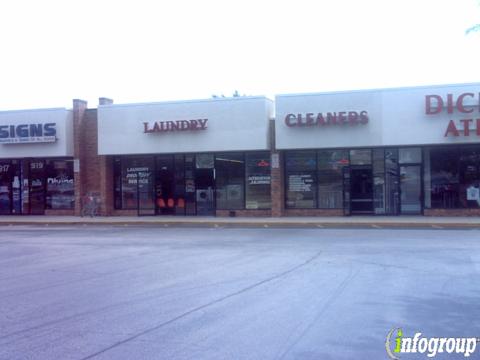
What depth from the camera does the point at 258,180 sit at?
28.8 metres

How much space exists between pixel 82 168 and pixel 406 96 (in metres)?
16.0

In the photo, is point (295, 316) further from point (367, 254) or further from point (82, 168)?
point (82, 168)

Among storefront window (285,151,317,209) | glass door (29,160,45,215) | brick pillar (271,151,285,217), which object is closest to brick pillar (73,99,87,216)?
glass door (29,160,45,215)

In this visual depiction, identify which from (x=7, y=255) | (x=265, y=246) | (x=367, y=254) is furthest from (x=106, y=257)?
(x=367, y=254)

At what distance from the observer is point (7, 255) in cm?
1662

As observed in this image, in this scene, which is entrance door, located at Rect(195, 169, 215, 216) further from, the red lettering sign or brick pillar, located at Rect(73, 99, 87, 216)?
brick pillar, located at Rect(73, 99, 87, 216)

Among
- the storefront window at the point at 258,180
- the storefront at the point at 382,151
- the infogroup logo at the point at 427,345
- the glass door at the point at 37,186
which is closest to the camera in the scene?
the infogroup logo at the point at 427,345

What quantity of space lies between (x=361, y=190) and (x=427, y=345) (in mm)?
20973

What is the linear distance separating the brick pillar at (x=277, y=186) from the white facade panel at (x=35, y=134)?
10320 mm

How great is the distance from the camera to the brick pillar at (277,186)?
91.5 feet

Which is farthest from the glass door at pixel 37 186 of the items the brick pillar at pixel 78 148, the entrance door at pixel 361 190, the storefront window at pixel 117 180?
the entrance door at pixel 361 190

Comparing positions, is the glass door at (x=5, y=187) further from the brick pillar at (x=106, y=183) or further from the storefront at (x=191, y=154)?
the storefront at (x=191, y=154)

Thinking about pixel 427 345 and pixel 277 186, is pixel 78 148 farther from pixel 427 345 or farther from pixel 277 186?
pixel 427 345

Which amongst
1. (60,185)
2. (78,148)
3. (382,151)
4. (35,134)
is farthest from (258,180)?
(35,134)
